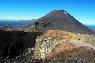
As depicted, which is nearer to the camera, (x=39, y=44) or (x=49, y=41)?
(x=49, y=41)

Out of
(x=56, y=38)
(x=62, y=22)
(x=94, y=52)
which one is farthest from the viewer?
(x=62, y=22)

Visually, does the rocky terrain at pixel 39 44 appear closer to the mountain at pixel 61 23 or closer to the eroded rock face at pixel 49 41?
the eroded rock face at pixel 49 41

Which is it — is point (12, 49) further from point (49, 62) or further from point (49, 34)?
point (49, 62)

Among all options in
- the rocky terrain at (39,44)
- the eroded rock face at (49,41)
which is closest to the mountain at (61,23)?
the rocky terrain at (39,44)

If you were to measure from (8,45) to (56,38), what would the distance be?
1323 centimetres

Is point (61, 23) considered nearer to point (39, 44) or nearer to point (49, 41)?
point (39, 44)

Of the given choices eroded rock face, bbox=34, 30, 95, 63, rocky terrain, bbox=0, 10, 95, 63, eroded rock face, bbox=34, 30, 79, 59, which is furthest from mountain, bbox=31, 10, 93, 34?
eroded rock face, bbox=34, 30, 95, 63

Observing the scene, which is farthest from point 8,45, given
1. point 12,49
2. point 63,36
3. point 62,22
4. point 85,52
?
→ point 62,22

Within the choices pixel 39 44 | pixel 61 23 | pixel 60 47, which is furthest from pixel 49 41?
pixel 61 23

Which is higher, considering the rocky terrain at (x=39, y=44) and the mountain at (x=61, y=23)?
the mountain at (x=61, y=23)

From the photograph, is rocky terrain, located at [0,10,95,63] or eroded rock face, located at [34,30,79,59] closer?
→ rocky terrain, located at [0,10,95,63]

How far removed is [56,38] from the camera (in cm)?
5541

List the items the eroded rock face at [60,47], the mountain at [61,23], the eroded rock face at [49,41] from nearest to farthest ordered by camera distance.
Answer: the eroded rock face at [60,47], the eroded rock face at [49,41], the mountain at [61,23]

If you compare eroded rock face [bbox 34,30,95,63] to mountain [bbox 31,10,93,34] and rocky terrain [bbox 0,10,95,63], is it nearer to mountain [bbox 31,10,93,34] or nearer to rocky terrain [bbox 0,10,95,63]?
rocky terrain [bbox 0,10,95,63]
